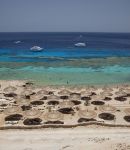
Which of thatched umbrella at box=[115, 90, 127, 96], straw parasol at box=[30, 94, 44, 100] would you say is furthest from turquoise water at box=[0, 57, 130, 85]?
straw parasol at box=[30, 94, 44, 100]

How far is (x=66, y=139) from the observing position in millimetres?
22625

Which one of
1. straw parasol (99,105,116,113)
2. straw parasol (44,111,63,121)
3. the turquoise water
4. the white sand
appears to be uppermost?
the turquoise water

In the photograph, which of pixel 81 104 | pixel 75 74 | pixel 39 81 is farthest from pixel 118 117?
pixel 75 74

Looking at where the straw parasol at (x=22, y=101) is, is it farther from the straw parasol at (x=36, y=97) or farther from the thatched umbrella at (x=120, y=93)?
the thatched umbrella at (x=120, y=93)

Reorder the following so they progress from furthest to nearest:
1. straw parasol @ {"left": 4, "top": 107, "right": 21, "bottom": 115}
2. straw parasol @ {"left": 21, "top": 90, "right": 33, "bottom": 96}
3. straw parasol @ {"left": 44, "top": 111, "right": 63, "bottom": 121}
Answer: straw parasol @ {"left": 21, "top": 90, "right": 33, "bottom": 96} < straw parasol @ {"left": 4, "top": 107, "right": 21, "bottom": 115} < straw parasol @ {"left": 44, "top": 111, "right": 63, "bottom": 121}

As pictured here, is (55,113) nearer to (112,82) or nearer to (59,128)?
(59,128)

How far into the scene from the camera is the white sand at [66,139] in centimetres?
2125

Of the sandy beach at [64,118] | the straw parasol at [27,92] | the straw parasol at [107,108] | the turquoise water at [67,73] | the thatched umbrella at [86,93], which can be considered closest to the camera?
the sandy beach at [64,118]

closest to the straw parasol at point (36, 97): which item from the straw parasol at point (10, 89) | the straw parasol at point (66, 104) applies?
the straw parasol at point (66, 104)

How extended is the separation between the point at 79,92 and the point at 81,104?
5.54 m

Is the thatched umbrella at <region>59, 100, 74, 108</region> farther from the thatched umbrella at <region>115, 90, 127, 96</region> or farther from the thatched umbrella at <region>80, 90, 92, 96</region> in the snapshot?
the thatched umbrella at <region>115, 90, 127, 96</region>

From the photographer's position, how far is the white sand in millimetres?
21250

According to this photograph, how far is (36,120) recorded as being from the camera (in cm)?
2731

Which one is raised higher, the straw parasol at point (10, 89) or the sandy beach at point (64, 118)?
the straw parasol at point (10, 89)
